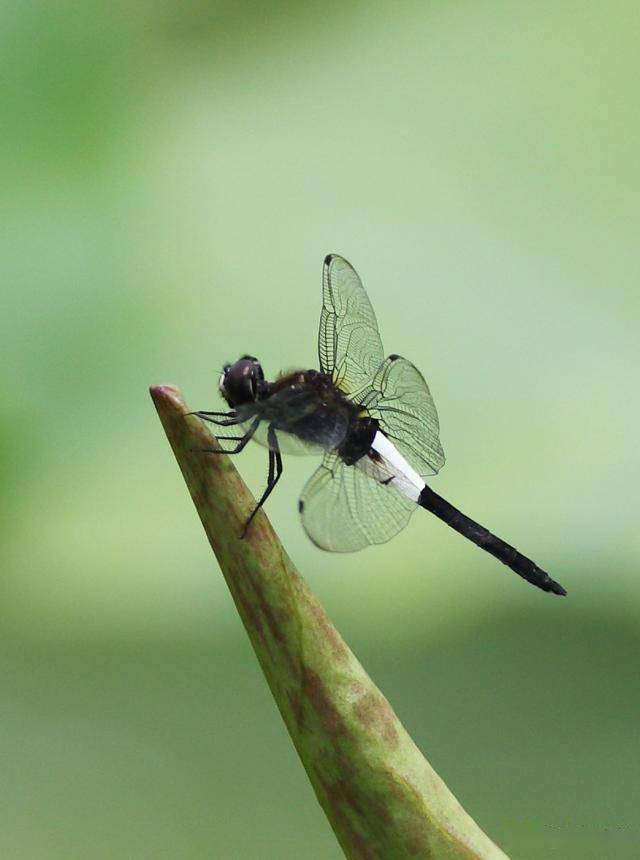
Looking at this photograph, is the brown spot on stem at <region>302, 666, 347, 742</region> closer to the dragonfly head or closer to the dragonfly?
the dragonfly

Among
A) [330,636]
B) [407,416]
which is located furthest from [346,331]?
[330,636]

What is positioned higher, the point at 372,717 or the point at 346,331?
the point at 346,331

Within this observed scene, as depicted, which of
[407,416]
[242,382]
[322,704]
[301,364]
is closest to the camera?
→ [322,704]

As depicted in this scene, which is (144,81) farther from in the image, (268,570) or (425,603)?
(268,570)

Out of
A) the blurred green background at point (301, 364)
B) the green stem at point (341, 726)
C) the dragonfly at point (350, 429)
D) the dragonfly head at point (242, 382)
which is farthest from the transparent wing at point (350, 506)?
the green stem at point (341, 726)

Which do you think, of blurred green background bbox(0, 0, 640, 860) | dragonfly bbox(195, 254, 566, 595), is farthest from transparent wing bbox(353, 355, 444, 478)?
blurred green background bbox(0, 0, 640, 860)

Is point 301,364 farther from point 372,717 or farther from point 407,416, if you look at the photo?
point 372,717

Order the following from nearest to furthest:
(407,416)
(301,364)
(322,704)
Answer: (322,704) < (407,416) < (301,364)
